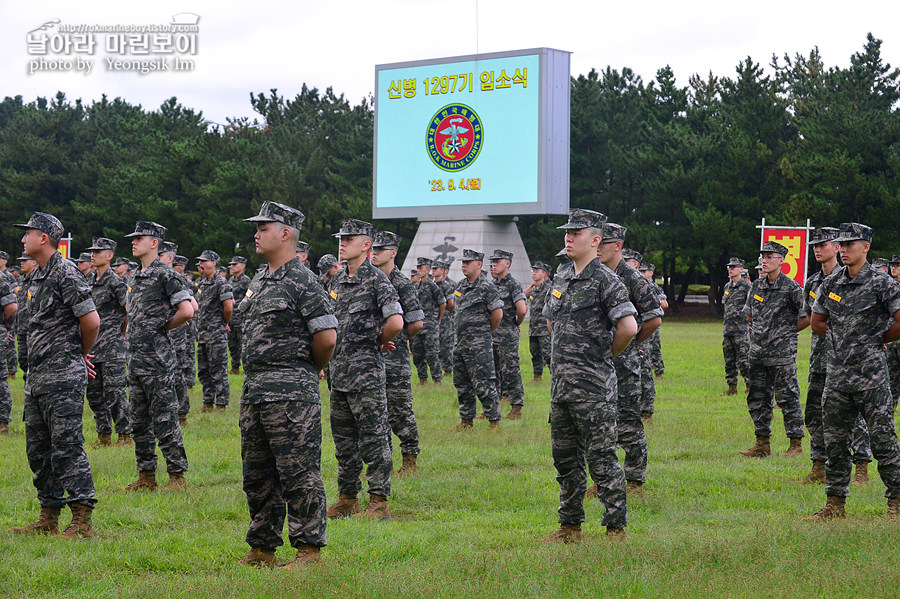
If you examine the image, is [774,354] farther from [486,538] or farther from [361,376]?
[361,376]

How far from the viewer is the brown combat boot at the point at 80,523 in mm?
6449

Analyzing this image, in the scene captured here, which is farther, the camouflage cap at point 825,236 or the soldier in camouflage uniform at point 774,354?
the soldier in camouflage uniform at point 774,354

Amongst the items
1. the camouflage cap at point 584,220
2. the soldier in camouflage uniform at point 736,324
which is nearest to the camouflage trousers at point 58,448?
the camouflage cap at point 584,220

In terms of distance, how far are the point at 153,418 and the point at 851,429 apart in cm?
570

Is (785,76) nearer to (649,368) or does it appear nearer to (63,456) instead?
(649,368)

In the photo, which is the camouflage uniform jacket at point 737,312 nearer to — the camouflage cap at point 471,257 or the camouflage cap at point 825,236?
the camouflage cap at point 471,257

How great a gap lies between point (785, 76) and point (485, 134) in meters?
28.1

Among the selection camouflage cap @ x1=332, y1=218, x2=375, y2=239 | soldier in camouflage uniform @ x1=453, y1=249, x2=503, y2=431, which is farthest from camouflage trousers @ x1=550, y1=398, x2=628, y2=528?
soldier in camouflage uniform @ x1=453, y1=249, x2=503, y2=431

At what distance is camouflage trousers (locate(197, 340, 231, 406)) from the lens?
44.6ft

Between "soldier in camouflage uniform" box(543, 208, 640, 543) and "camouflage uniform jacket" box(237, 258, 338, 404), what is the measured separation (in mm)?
1641

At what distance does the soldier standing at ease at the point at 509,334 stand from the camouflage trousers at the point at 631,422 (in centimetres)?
→ 500

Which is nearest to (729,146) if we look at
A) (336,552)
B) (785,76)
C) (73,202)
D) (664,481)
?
(785,76)

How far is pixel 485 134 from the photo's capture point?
3269cm

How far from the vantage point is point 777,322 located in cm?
974
